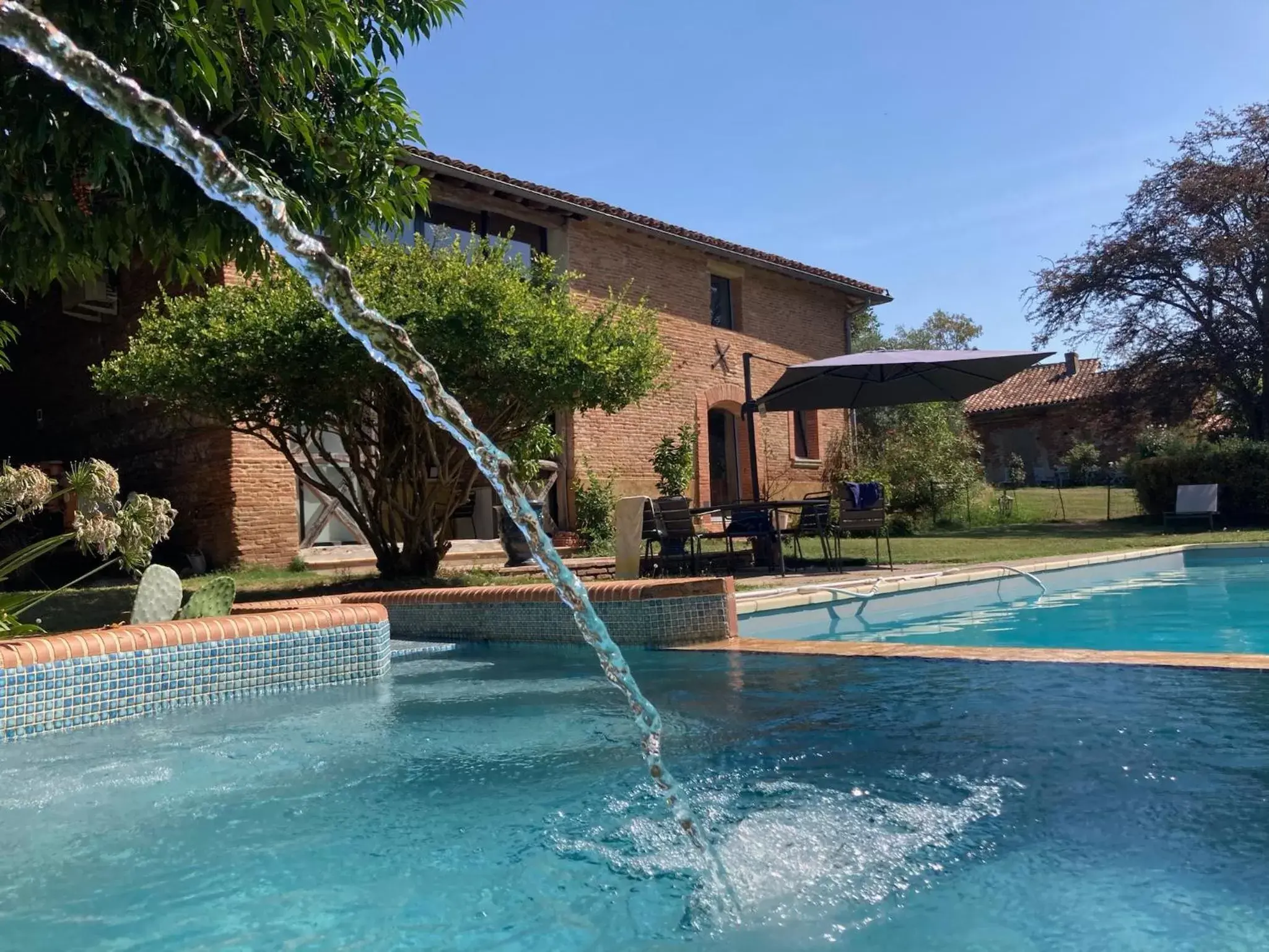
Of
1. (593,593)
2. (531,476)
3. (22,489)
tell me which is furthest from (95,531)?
(531,476)

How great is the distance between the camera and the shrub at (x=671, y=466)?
14867 mm

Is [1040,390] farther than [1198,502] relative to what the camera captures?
Yes

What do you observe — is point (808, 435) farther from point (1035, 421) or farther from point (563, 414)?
point (1035, 421)

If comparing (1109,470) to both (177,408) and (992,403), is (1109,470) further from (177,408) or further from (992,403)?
(177,408)

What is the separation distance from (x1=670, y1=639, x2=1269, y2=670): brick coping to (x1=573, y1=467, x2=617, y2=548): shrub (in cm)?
782

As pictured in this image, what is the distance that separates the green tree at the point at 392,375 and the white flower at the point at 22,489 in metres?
2.25

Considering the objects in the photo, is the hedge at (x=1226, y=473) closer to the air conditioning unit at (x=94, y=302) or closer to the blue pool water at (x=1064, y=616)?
the blue pool water at (x=1064, y=616)

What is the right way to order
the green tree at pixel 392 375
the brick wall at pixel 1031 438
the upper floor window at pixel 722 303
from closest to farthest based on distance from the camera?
1. the green tree at pixel 392 375
2. the upper floor window at pixel 722 303
3. the brick wall at pixel 1031 438

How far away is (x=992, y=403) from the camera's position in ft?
98.9

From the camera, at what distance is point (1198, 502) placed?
615 inches

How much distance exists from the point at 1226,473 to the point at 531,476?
1292cm

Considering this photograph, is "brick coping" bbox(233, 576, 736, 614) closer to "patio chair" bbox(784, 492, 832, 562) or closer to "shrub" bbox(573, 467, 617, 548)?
"patio chair" bbox(784, 492, 832, 562)

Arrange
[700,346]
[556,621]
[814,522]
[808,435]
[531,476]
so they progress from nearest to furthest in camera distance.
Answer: [556,621] → [531,476] → [814,522] → [700,346] → [808,435]

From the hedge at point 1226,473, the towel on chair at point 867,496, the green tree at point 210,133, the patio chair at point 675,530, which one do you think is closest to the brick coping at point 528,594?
the green tree at point 210,133
